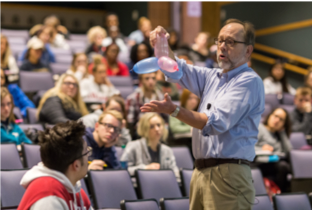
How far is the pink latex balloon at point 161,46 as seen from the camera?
5.70ft

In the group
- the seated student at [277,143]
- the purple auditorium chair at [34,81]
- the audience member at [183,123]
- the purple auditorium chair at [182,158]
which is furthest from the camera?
the purple auditorium chair at [34,81]

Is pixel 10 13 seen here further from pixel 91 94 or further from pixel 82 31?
pixel 91 94

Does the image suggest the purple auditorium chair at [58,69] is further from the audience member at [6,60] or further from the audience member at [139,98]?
the audience member at [139,98]

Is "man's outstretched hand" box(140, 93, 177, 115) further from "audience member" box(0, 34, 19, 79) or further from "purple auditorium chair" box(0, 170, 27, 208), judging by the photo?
"audience member" box(0, 34, 19, 79)

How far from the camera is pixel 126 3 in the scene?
9062mm

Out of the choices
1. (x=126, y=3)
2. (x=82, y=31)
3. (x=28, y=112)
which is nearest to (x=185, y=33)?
(x=126, y=3)

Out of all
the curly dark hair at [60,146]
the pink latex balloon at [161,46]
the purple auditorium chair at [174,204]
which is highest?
the pink latex balloon at [161,46]

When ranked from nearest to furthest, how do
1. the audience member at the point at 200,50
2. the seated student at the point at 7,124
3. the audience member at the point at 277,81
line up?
the seated student at the point at 7,124 → the audience member at the point at 277,81 → the audience member at the point at 200,50

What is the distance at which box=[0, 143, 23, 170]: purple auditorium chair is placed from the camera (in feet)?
8.24

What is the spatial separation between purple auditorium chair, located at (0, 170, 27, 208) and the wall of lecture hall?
4.77 metres

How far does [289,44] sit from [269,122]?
263 cm

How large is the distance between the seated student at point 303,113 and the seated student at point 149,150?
2.03 metres

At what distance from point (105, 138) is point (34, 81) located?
6.78 feet

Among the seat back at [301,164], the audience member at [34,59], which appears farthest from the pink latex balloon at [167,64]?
the audience member at [34,59]
